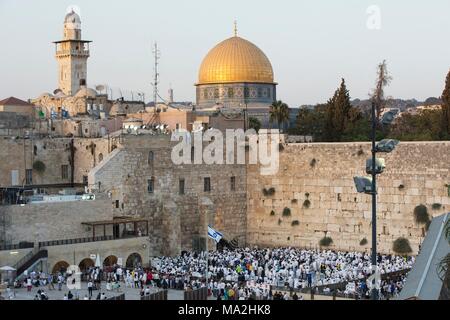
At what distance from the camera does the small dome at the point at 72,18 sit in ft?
198

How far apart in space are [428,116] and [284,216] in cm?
1286

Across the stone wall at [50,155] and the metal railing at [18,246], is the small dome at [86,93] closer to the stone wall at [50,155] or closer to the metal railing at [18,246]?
the stone wall at [50,155]

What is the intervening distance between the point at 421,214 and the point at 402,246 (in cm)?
160

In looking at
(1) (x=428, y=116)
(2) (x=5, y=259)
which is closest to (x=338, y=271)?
(2) (x=5, y=259)

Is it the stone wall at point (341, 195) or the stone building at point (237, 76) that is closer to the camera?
the stone wall at point (341, 195)

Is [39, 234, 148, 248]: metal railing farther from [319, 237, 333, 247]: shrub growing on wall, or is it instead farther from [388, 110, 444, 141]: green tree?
[388, 110, 444, 141]: green tree

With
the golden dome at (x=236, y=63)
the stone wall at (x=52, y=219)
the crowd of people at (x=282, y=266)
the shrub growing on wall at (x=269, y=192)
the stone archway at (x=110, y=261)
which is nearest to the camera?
the crowd of people at (x=282, y=266)

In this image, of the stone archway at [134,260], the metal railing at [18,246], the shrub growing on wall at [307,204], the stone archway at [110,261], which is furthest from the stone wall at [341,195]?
the metal railing at [18,246]

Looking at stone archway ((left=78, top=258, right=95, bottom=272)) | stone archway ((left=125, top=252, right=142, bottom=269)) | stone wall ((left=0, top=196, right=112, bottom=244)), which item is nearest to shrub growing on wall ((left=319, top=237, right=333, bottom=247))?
stone archway ((left=125, top=252, right=142, bottom=269))

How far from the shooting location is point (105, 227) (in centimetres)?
3491

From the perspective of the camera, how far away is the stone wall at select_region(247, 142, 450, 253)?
36.3 meters

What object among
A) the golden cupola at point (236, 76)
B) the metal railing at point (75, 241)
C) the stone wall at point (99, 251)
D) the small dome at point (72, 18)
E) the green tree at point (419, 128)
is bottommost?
the stone wall at point (99, 251)

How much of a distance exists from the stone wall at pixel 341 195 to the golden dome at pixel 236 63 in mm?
18031

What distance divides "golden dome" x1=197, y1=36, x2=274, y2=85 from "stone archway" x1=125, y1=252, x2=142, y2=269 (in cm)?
2580
